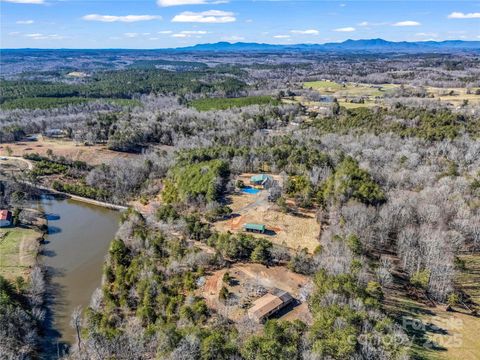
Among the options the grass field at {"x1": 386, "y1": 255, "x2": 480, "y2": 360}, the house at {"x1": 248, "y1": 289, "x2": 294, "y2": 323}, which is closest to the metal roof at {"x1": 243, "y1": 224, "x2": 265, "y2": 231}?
the house at {"x1": 248, "y1": 289, "x2": 294, "y2": 323}

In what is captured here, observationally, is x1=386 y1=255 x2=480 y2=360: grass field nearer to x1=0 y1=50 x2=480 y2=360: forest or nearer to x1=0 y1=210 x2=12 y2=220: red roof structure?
x1=0 y1=50 x2=480 y2=360: forest

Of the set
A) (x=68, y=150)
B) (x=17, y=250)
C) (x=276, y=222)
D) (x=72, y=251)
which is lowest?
(x=72, y=251)

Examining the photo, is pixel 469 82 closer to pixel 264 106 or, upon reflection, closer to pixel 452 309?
pixel 264 106

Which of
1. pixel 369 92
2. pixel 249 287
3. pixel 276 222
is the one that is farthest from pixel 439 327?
pixel 369 92

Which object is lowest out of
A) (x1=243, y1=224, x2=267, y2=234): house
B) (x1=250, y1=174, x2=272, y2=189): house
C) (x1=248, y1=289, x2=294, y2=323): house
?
(x1=248, y1=289, x2=294, y2=323): house

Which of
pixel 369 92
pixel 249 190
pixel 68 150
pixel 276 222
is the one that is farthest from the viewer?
pixel 369 92

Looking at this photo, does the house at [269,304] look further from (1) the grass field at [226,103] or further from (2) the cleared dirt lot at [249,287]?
(1) the grass field at [226,103]

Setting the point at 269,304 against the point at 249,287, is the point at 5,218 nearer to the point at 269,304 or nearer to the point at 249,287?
the point at 249,287
